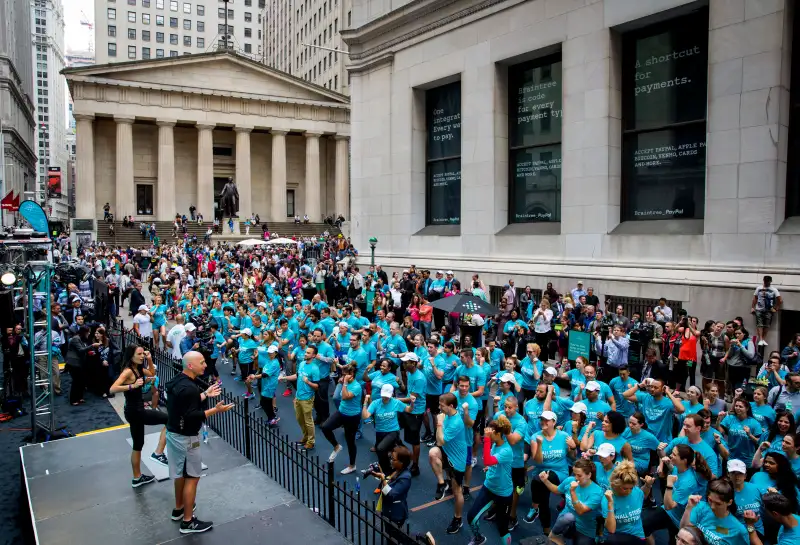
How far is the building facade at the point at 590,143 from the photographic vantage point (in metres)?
15.3

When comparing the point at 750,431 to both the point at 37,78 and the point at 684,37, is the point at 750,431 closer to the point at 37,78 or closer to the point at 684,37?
the point at 684,37

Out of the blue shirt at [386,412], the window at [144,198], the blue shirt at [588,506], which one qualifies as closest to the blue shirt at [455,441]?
the blue shirt at [386,412]

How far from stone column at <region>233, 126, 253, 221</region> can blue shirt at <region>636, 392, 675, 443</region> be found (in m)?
51.5

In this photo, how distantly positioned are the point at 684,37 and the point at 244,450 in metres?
16.1

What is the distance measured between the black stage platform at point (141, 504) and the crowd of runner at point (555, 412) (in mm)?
988

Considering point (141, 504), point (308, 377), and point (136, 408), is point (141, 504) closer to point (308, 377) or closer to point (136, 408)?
point (136, 408)

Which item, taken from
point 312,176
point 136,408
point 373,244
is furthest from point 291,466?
point 312,176

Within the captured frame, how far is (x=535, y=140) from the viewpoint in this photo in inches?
838

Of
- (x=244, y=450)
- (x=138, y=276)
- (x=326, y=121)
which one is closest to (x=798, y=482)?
(x=244, y=450)

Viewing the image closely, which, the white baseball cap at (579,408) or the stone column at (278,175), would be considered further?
the stone column at (278,175)

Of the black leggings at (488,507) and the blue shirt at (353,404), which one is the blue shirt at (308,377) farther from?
the black leggings at (488,507)

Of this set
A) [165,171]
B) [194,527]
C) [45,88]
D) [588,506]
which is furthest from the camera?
[45,88]

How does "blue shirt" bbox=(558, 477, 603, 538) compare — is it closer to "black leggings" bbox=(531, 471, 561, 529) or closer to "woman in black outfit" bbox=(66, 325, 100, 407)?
"black leggings" bbox=(531, 471, 561, 529)

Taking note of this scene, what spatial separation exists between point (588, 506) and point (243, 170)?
5459 centimetres
